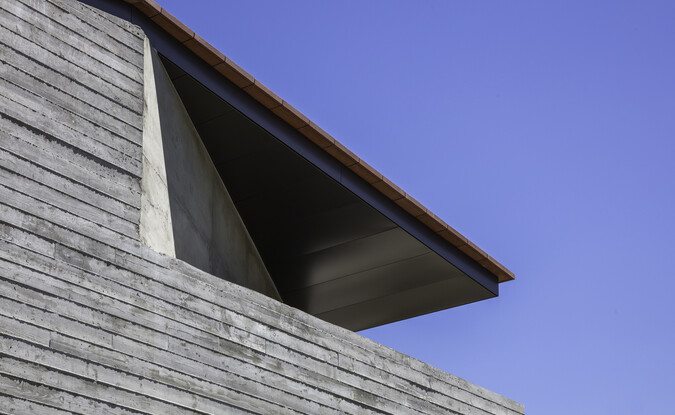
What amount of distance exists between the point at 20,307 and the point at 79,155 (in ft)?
4.83

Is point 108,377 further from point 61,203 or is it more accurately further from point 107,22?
point 107,22

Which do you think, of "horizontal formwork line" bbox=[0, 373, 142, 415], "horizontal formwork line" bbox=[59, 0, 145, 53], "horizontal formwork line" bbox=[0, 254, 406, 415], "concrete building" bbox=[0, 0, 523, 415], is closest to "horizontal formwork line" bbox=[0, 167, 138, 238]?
"concrete building" bbox=[0, 0, 523, 415]

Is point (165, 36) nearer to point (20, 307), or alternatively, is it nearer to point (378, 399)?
point (20, 307)

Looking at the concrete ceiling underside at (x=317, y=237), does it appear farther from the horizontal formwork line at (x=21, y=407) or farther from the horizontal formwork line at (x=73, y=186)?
the horizontal formwork line at (x=21, y=407)

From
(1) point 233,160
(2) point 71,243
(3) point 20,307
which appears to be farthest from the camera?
(1) point 233,160

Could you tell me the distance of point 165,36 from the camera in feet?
29.9

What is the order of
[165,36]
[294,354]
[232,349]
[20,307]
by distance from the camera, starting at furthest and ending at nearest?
[165,36]
[294,354]
[232,349]
[20,307]

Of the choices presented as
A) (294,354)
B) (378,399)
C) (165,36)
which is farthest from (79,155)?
(378,399)

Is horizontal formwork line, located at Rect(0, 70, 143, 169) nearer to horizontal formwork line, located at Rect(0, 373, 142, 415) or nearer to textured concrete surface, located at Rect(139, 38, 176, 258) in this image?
textured concrete surface, located at Rect(139, 38, 176, 258)

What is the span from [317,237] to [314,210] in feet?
2.36

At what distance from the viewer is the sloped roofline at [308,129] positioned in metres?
9.01

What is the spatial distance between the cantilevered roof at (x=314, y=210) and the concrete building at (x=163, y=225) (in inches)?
1.1

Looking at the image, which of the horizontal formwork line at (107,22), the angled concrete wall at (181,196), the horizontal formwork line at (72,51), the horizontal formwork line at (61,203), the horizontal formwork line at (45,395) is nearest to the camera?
the horizontal formwork line at (45,395)

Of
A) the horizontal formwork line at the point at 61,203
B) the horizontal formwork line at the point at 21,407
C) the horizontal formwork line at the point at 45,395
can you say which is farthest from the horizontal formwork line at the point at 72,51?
the horizontal formwork line at the point at 21,407
